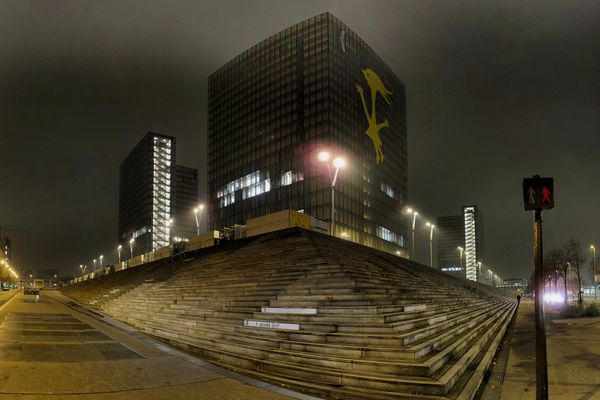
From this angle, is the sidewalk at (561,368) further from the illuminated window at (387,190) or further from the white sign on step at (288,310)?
the illuminated window at (387,190)

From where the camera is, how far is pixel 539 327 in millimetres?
8320

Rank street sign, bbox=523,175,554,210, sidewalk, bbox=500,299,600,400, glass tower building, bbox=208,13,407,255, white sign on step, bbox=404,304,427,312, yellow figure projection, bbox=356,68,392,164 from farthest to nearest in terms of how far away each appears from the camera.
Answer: yellow figure projection, bbox=356,68,392,164 → glass tower building, bbox=208,13,407,255 → white sign on step, bbox=404,304,427,312 → sidewalk, bbox=500,299,600,400 → street sign, bbox=523,175,554,210

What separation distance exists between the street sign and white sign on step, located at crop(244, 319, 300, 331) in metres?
7.49

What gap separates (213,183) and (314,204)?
37.6 metres

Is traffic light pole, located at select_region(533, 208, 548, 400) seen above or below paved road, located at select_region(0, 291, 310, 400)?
above

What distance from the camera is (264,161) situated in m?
98.9

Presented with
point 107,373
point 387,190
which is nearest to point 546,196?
point 107,373

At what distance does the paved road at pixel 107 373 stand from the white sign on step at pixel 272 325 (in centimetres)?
250

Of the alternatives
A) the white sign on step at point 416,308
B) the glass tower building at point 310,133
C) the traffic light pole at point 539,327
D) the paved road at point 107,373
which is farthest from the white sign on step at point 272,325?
the glass tower building at point 310,133

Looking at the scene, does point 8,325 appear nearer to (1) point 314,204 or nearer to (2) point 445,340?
(2) point 445,340

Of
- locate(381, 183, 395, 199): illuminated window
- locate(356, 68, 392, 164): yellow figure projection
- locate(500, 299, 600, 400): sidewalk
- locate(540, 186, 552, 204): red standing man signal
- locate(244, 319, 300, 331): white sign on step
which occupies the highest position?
locate(356, 68, 392, 164): yellow figure projection

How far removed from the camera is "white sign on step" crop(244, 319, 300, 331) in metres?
13.8

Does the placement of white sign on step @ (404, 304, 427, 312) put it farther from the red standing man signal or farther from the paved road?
the red standing man signal

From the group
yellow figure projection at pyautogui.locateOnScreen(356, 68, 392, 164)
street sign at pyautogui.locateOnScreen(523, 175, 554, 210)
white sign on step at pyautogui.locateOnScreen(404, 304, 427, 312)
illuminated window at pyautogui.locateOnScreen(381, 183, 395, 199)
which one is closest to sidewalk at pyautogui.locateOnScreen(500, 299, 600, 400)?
white sign on step at pyautogui.locateOnScreen(404, 304, 427, 312)
